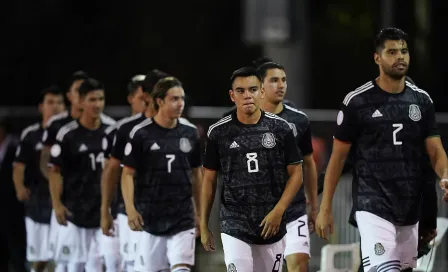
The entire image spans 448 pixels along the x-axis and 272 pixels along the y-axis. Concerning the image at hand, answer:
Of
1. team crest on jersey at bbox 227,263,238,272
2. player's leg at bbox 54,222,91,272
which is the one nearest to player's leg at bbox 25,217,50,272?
player's leg at bbox 54,222,91,272

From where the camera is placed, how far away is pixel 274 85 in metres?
13.4

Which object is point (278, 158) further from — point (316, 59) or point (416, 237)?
point (316, 59)

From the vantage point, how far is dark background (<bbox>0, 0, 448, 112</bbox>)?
30.2 metres

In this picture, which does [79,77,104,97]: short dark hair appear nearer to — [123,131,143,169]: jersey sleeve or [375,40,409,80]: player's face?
[123,131,143,169]: jersey sleeve

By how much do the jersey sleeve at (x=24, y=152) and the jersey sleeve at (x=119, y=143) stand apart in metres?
3.20

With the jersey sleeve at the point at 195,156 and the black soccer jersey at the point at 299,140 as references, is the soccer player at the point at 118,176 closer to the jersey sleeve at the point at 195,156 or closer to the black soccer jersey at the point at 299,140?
the jersey sleeve at the point at 195,156

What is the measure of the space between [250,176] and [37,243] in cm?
580

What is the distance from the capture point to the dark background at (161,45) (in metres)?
30.2

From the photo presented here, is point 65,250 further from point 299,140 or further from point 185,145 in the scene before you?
point 299,140

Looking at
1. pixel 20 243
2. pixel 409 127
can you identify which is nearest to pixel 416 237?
pixel 409 127

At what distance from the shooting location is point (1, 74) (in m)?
30.8

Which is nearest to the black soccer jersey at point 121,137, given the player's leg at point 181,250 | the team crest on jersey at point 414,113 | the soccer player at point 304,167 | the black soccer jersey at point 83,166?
the black soccer jersey at point 83,166

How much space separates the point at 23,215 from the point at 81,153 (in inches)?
138

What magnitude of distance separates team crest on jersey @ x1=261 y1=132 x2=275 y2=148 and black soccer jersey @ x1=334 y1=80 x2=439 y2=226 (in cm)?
59
